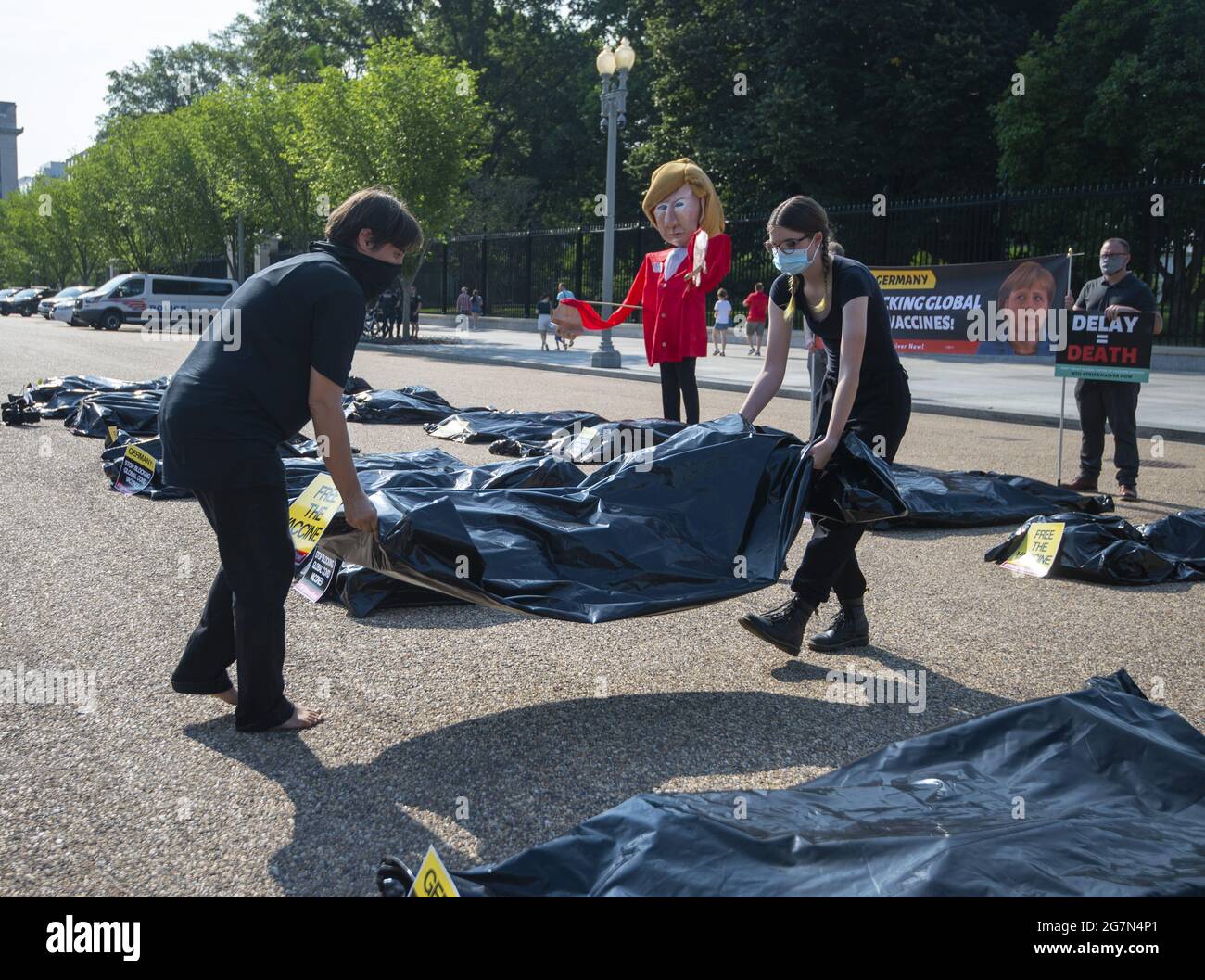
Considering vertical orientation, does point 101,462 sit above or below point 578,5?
below

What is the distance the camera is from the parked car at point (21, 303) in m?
55.4

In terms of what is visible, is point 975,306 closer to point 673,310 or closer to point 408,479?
point 673,310

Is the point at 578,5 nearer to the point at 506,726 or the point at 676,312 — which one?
the point at 676,312

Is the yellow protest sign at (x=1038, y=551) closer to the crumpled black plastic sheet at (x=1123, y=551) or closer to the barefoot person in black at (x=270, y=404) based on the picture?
the crumpled black plastic sheet at (x=1123, y=551)

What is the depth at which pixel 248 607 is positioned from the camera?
357 centimetres

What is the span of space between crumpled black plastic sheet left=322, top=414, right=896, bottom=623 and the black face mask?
758 mm

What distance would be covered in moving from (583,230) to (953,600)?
90.8ft

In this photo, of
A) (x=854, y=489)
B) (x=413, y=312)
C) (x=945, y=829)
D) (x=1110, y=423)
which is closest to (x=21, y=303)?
(x=413, y=312)

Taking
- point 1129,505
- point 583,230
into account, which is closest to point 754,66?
point 583,230

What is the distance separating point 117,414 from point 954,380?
14.3 metres

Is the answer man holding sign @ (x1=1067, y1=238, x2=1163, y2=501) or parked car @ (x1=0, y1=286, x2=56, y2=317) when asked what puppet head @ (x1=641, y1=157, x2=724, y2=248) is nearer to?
man holding sign @ (x1=1067, y1=238, x2=1163, y2=501)

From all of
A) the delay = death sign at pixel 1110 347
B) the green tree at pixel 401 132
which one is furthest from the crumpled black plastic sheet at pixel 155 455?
the green tree at pixel 401 132

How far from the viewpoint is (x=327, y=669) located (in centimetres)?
446

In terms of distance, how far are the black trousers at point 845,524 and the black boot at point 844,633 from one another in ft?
0.18
